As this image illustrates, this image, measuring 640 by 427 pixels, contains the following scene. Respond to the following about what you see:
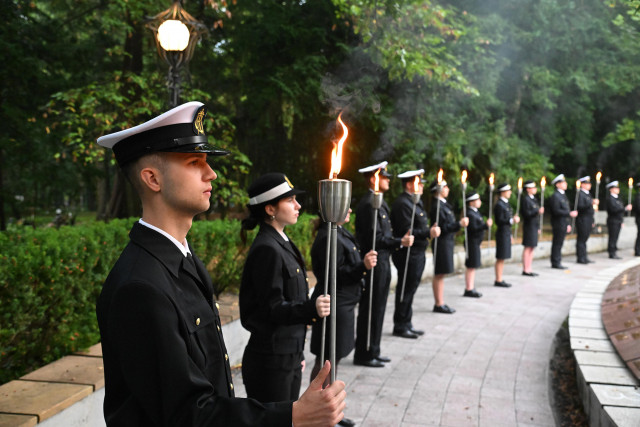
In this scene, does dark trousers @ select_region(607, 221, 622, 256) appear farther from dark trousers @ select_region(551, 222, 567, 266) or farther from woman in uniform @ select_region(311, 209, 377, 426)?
woman in uniform @ select_region(311, 209, 377, 426)

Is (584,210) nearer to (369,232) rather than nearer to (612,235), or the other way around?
(612,235)

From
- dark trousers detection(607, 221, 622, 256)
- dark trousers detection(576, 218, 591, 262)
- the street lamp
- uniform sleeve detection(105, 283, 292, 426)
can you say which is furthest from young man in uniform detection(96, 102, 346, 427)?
dark trousers detection(607, 221, 622, 256)

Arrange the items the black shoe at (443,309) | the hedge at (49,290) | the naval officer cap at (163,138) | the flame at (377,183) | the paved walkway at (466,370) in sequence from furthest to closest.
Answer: the black shoe at (443,309) → the flame at (377,183) → the paved walkway at (466,370) → the hedge at (49,290) → the naval officer cap at (163,138)

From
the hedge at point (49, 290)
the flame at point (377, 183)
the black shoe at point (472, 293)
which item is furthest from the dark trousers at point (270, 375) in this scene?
the black shoe at point (472, 293)

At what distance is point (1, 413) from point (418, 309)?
7.53m

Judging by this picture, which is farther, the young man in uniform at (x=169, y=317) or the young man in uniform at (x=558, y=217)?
the young man in uniform at (x=558, y=217)

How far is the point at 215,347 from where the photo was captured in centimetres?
206

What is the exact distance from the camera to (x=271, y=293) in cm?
377

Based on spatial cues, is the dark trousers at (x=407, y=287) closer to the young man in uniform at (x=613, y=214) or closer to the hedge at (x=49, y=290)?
the hedge at (x=49, y=290)

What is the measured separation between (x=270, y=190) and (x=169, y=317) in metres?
2.39

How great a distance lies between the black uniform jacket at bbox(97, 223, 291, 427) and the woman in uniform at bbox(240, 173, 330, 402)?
1.80 m

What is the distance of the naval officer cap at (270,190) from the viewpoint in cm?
411

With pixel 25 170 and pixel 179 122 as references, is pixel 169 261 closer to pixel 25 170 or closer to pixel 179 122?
pixel 179 122

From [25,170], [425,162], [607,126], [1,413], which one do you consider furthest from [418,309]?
[607,126]
